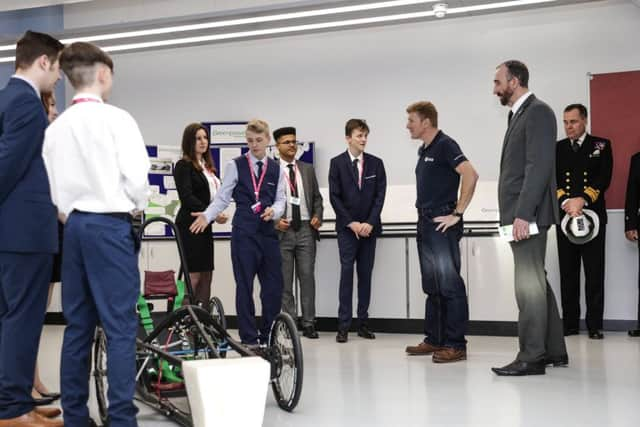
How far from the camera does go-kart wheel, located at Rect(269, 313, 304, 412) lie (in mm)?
3746

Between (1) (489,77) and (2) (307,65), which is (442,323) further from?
(2) (307,65)

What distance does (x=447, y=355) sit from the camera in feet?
17.6

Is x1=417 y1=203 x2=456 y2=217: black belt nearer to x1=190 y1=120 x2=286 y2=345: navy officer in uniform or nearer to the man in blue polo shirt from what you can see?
the man in blue polo shirt

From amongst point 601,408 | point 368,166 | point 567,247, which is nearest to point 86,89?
point 601,408

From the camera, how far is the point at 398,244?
7195 millimetres

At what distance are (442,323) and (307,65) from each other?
3.93 metres

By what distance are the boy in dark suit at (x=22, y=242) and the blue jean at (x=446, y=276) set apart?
Answer: 2830 millimetres

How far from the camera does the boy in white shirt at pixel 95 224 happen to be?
2908mm

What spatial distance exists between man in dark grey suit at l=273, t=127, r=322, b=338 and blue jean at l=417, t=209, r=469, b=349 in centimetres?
163

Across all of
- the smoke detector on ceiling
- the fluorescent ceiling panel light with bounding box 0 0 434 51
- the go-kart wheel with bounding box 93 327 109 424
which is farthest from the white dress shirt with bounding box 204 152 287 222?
the smoke detector on ceiling

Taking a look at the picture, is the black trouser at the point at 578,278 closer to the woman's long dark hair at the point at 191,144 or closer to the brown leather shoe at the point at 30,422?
the woman's long dark hair at the point at 191,144

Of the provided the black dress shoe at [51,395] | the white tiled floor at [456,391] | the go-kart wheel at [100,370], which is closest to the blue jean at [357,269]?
the white tiled floor at [456,391]

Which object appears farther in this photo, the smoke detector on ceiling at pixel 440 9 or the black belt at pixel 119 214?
the smoke detector on ceiling at pixel 440 9

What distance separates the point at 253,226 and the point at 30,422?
6.41 ft
